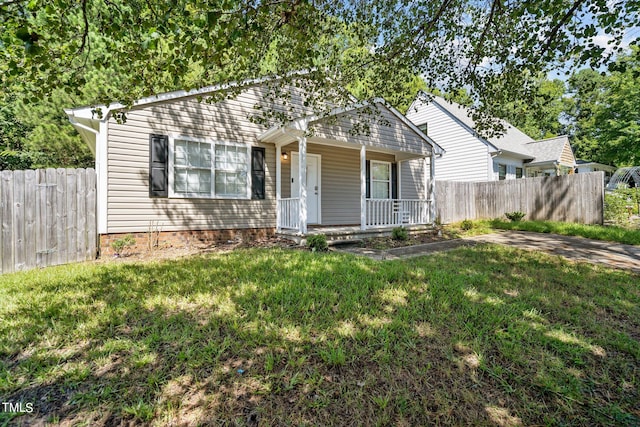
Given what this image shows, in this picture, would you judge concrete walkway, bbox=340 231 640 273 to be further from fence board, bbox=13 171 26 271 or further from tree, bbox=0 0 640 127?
fence board, bbox=13 171 26 271

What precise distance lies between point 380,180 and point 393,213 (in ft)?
5.72

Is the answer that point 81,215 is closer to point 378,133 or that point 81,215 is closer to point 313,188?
point 313,188

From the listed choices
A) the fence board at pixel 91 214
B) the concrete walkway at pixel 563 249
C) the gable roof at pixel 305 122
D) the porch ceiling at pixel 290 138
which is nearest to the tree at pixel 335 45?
the gable roof at pixel 305 122

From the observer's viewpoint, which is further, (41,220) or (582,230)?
(582,230)

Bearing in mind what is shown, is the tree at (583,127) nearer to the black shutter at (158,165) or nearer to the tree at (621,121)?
the tree at (621,121)

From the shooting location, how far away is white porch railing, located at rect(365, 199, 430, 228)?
8312 mm

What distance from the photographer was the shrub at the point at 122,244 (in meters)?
6.05

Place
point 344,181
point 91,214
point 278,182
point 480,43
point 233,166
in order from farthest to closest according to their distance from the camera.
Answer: point 344,181 → point 278,182 → point 233,166 → point 91,214 → point 480,43

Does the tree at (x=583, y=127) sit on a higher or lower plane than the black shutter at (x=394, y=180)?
higher

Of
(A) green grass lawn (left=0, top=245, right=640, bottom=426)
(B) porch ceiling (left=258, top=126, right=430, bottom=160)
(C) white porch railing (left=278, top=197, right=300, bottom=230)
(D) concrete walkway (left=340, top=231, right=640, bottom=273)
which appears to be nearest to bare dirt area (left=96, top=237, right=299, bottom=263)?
(C) white porch railing (left=278, top=197, right=300, bottom=230)

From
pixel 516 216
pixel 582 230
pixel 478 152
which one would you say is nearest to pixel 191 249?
pixel 582 230

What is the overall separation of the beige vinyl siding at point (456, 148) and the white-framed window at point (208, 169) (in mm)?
10009

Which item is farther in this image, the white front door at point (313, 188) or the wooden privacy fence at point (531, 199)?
the wooden privacy fence at point (531, 199)

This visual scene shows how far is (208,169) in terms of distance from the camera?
23.6 ft
